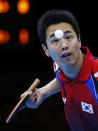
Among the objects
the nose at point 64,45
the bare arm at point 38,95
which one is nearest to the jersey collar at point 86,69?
the nose at point 64,45

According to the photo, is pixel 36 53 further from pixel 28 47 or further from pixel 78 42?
pixel 78 42

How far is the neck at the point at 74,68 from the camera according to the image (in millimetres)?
2518

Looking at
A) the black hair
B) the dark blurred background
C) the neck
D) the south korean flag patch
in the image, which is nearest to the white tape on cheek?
the black hair

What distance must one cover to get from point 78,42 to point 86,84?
0.30m

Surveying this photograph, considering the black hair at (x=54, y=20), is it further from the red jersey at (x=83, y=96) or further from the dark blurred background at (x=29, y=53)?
the dark blurred background at (x=29, y=53)

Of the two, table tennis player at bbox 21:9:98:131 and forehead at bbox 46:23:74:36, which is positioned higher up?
forehead at bbox 46:23:74:36

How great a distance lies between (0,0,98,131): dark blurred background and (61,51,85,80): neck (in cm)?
273

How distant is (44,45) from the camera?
2678mm

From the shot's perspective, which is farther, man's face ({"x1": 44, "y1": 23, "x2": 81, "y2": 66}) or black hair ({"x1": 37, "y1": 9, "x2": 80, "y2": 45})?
black hair ({"x1": 37, "y1": 9, "x2": 80, "y2": 45})

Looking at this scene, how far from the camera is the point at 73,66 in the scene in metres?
2.51

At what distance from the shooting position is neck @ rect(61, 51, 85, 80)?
252 centimetres

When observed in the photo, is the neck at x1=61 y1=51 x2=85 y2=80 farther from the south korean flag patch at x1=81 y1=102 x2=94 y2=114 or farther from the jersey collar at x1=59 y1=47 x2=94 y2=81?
the south korean flag patch at x1=81 y1=102 x2=94 y2=114

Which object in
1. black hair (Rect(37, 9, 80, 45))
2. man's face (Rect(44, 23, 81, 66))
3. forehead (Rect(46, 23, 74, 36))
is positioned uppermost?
black hair (Rect(37, 9, 80, 45))

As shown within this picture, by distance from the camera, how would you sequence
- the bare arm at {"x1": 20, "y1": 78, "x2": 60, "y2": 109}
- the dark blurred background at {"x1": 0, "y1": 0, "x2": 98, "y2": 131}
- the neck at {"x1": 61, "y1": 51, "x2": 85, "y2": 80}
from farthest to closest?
the dark blurred background at {"x1": 0, "y1": 0, "x2": 98, "y2": 131}
the bare arm at {"x1": 20, "y1": 78, "x2": 60, "y2": 109}
the neck at {"x1": 61, "y1": 51, "x2": 85, "y2": 80}
